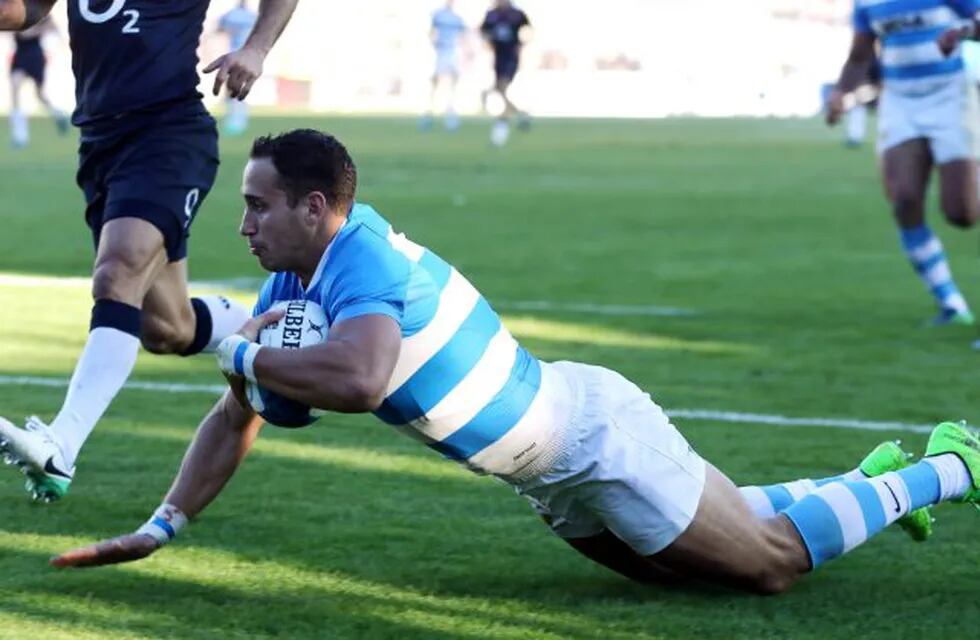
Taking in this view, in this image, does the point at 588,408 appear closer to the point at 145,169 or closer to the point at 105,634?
the point at 105,634

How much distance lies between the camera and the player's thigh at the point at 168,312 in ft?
21.6

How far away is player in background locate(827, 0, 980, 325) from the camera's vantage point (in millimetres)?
10578

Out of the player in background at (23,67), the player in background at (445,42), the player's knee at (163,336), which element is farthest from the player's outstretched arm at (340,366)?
the player in background at (445,42)

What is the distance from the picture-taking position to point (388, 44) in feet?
220

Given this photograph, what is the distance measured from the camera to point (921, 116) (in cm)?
1062

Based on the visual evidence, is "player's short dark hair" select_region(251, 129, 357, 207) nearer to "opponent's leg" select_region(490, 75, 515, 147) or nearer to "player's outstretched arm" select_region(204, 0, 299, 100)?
"player's outstretched arm" select_region(204, 0, 299, 100)

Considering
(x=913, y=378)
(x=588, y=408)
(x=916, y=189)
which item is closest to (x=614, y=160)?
(x=916, y=189)

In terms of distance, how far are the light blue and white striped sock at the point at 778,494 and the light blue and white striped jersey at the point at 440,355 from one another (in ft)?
2.49

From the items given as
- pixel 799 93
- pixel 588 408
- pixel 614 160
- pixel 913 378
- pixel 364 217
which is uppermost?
pixel 364 217

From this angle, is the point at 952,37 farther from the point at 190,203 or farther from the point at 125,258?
the point at 125,258

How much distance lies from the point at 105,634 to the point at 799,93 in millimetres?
59378

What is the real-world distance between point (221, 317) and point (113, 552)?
2188 mm

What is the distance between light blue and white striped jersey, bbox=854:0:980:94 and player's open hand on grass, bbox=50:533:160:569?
21.2 ft

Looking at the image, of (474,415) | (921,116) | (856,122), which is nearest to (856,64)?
(921,116)
